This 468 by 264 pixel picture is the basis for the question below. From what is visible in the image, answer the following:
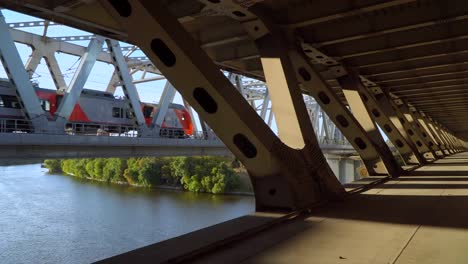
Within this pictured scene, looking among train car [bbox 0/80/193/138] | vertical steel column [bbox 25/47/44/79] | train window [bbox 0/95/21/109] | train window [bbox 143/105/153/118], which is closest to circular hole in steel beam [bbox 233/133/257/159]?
train car [bbox 0/80/193/138]

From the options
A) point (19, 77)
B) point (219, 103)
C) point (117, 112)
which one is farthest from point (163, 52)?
point (117, 112)

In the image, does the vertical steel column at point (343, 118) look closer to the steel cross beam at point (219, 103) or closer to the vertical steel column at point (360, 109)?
the vertical steel column at point (360, 109)

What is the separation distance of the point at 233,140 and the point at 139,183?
171 ft

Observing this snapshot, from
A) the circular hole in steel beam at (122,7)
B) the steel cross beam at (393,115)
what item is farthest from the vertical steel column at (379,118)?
the circular hole in steel beam at (122,7)

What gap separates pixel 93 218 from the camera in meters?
32.6

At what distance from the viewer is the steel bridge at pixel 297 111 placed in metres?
4.39

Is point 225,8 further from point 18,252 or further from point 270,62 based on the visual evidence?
point 18,252

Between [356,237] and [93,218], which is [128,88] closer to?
[93,218]

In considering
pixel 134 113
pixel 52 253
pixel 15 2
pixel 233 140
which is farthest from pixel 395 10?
pixel 52 253

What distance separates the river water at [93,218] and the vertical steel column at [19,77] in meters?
8.68

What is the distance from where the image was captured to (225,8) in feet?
23.4

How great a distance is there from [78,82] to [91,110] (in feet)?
20.8

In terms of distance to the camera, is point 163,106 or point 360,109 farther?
point 163,106

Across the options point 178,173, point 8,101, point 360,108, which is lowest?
point 178,173
